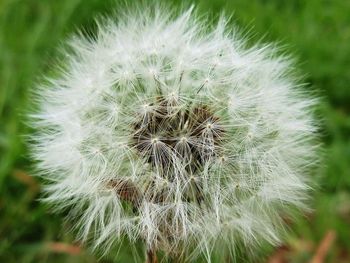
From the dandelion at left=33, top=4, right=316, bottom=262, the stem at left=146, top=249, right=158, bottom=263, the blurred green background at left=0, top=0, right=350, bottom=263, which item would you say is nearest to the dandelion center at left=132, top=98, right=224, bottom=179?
the dandelion at left=33, top=4, right=316, bottom=262

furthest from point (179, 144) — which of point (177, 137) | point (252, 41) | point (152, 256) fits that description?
point (252, 41)

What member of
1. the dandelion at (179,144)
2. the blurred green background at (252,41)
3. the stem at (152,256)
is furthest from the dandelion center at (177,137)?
the blurred green background at (252,41)

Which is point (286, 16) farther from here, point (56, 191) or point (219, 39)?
point (56, 191)

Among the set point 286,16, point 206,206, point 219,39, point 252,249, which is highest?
point 286,16

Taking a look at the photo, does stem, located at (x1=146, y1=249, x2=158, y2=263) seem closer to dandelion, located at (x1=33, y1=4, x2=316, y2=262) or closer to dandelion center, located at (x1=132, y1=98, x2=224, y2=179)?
dandelion, located at (x1=33, y1=4, x2=316, y2=262)

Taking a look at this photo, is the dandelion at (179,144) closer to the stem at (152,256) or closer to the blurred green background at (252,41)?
the stem at (152,256)

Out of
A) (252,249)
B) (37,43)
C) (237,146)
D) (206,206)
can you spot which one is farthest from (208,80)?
(37,43)
